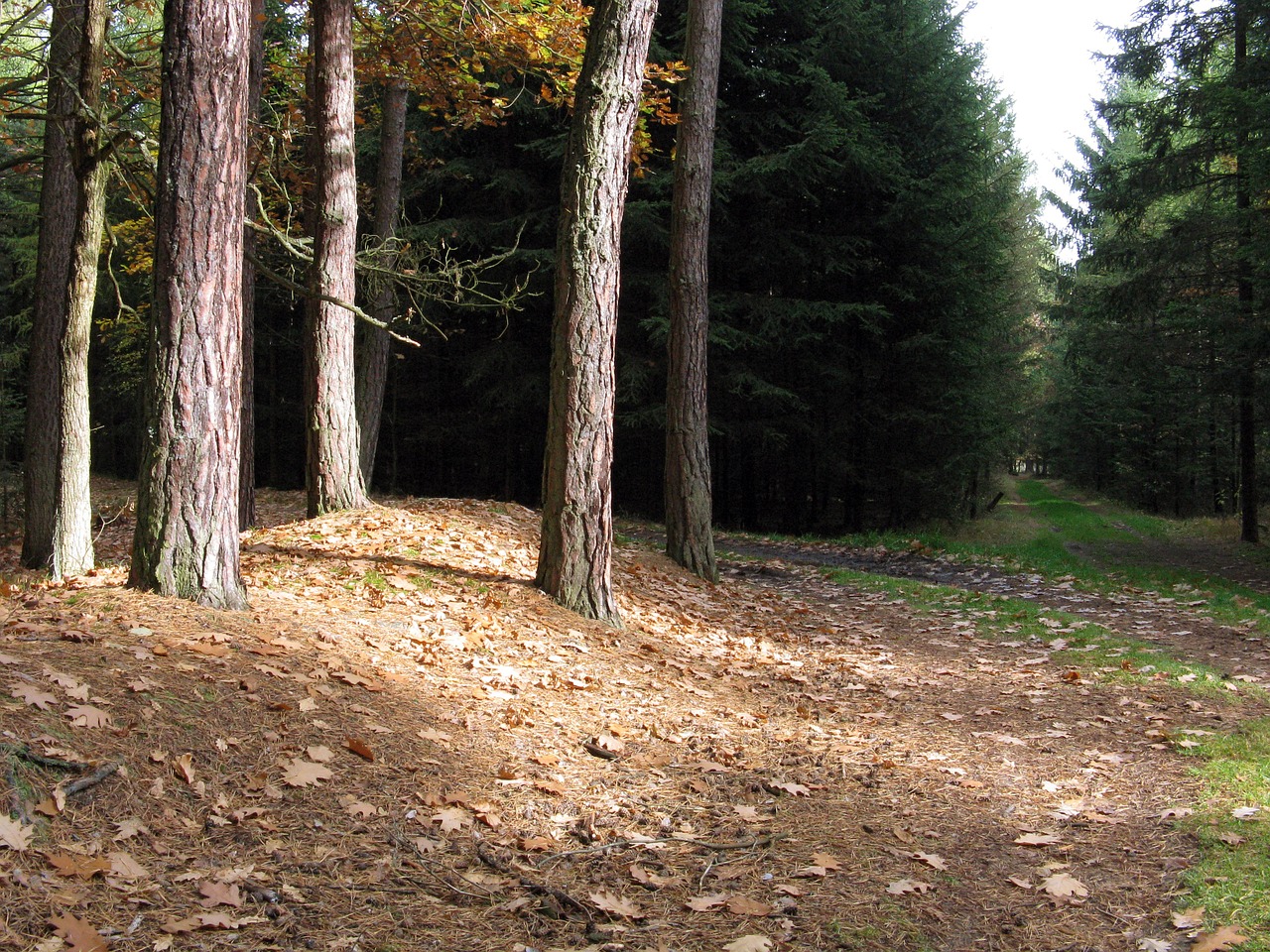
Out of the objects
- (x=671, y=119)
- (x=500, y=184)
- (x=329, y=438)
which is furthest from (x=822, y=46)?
(x=329, y=438)

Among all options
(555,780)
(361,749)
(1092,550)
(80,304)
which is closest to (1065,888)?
(555,780)

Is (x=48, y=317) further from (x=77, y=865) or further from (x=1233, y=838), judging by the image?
(x=1233, y=838)

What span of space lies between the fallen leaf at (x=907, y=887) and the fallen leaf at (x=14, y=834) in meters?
3.03

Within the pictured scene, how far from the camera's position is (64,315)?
697 cm

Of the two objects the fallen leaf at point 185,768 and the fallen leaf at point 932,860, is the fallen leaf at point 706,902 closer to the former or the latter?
the fallen leaf at point 932,860

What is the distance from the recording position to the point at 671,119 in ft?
37.1

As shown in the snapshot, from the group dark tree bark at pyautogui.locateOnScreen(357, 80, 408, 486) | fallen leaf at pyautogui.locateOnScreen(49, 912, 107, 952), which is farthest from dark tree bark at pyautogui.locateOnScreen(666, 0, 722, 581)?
fallen leaf at pyautogui.locateOnScreen(49, 912, 107, 952)

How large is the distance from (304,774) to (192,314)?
2.86 metres

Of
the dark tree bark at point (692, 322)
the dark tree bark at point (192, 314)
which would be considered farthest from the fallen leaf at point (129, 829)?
the dark tree bark at point (692, 322)

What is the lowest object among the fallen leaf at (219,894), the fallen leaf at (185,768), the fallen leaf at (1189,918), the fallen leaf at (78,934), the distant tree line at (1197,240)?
the fallen leaf at (1189,918)

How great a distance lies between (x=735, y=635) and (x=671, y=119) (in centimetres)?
694

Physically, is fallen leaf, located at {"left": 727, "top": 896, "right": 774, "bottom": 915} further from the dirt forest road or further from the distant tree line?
the distant tree line

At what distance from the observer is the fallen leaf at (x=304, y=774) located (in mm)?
3631

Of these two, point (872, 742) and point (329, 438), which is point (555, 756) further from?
point (329, 438)
